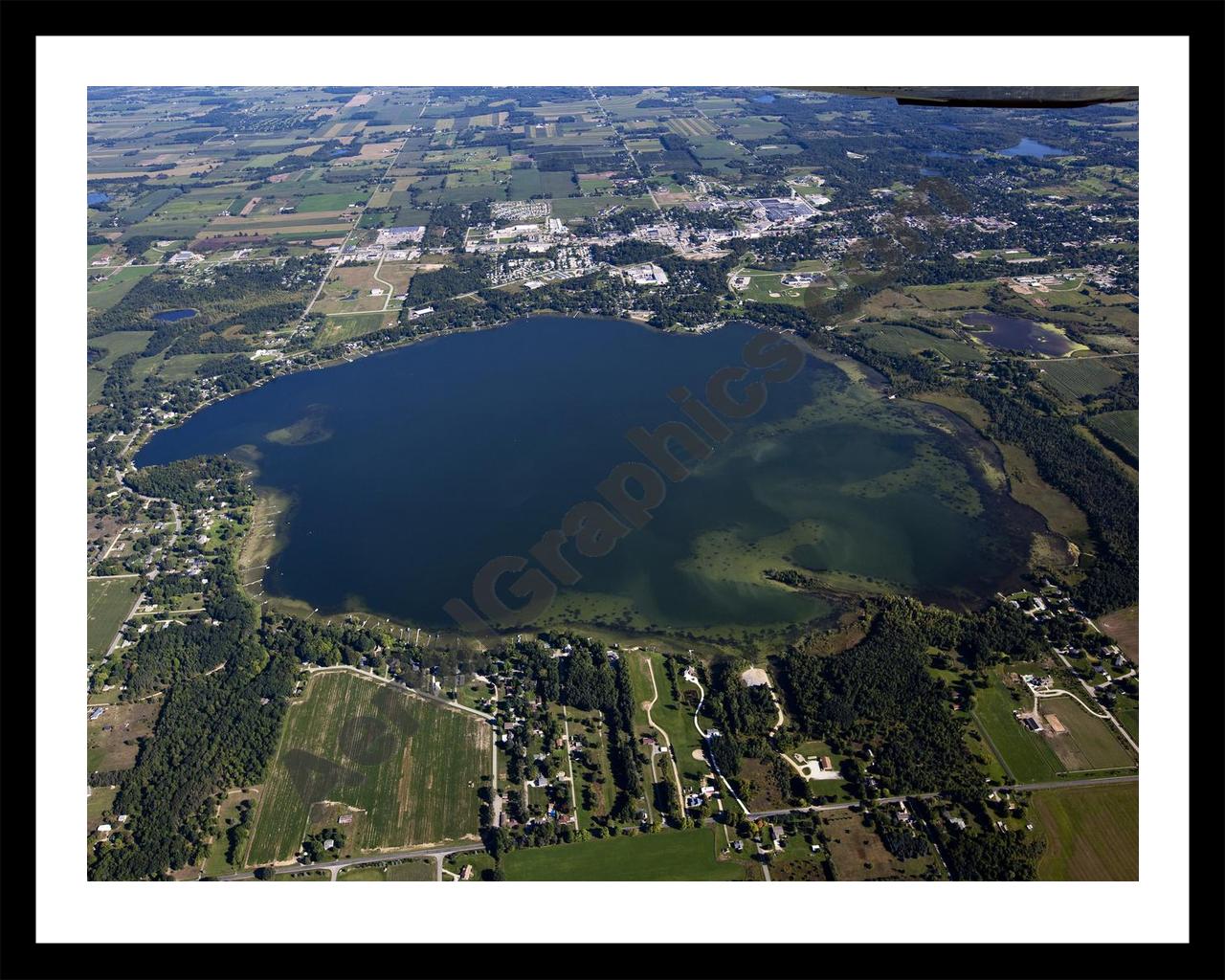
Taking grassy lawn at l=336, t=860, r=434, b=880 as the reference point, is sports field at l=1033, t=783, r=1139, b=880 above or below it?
above

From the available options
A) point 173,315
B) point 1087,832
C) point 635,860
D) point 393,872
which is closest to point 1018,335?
point 1087,832

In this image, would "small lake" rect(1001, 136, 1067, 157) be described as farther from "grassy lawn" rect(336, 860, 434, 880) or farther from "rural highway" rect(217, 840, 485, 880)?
"grassy lawn" rect(336, 860, 434, 880)

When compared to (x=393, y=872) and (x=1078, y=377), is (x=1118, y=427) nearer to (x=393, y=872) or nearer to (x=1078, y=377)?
(x=1078, y=377)

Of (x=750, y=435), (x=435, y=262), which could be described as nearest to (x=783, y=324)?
(x=750, y=435)

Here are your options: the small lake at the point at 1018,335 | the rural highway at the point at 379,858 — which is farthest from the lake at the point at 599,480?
the small lake at the point at 1018,335

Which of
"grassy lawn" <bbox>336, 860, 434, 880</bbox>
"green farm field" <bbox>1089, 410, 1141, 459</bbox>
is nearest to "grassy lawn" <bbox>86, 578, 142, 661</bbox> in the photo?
"grassy lawn" <bbox>336, 860, 434, 880</bbox>
